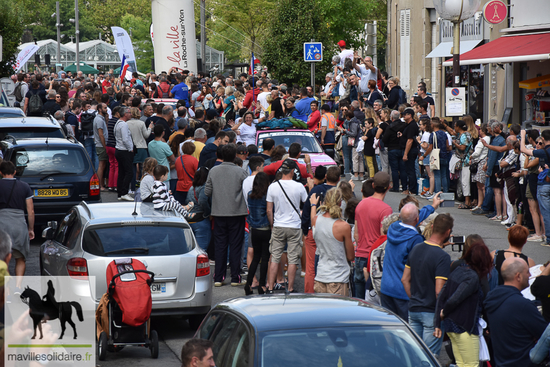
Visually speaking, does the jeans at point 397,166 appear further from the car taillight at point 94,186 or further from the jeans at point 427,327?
the jeans at point 427,327

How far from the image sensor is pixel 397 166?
17438 mm

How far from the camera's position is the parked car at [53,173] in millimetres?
12727

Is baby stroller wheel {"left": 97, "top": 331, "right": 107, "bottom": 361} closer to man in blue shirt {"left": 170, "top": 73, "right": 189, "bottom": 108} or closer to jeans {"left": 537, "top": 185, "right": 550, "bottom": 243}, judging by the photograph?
jeans {"left": 537, "top": 185, "right": 550, "bottom": 243}

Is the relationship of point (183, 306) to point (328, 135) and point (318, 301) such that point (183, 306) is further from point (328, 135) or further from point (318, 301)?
point (328, 135)

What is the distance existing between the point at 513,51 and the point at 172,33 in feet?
62.9

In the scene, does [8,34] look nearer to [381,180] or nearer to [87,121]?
[87,121]

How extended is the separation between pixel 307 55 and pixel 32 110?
8899mm

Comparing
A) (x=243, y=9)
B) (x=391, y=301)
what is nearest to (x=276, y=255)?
(x=391, y=301)

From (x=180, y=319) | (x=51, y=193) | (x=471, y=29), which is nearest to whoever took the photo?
(x=180, y=319)

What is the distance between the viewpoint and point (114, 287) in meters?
7.36

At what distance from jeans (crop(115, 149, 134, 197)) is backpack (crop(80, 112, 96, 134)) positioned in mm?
1847

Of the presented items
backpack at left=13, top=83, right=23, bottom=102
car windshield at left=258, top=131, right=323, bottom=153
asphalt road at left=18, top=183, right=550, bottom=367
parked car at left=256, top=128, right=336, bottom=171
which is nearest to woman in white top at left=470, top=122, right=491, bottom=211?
asphalt road at left=18, top=183, right=550, bottom=367

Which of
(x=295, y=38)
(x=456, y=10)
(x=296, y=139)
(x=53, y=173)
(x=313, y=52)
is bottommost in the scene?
(x=53, y=173)

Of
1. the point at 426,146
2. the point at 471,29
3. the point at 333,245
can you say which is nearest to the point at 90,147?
the point at 426,146
